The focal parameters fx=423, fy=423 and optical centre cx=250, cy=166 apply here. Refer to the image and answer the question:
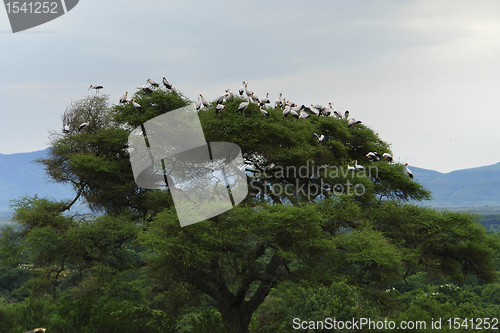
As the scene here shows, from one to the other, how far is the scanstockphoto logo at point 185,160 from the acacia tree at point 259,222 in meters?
0.57

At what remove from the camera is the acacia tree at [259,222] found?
17734 millimetres

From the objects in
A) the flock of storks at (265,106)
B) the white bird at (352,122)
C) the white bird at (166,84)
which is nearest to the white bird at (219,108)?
the flock of storks at (265,106)

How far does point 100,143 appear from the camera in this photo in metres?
23.7

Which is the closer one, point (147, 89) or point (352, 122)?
point (147, 89)

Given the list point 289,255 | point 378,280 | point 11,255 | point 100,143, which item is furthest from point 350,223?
point 11,255

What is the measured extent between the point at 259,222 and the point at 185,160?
7296 millimetres

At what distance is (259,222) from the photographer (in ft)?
58.6

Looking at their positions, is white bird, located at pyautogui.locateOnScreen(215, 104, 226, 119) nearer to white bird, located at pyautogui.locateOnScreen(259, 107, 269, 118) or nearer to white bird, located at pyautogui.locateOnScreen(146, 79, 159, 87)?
white bird, located at pyautogui.locateOnScreen(259, 107, 269, 118)

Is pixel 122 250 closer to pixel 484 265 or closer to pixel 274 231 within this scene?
pixel 274 231

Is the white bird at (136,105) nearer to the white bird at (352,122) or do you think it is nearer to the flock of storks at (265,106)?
the flock of storks at (265,106)

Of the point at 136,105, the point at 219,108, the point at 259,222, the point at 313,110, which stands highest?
the point at 136,105

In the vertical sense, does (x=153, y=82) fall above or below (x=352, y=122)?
above

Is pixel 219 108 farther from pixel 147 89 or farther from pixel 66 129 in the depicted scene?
pixel 66 129

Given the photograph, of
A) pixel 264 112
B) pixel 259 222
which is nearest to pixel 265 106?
pixel 264 112
